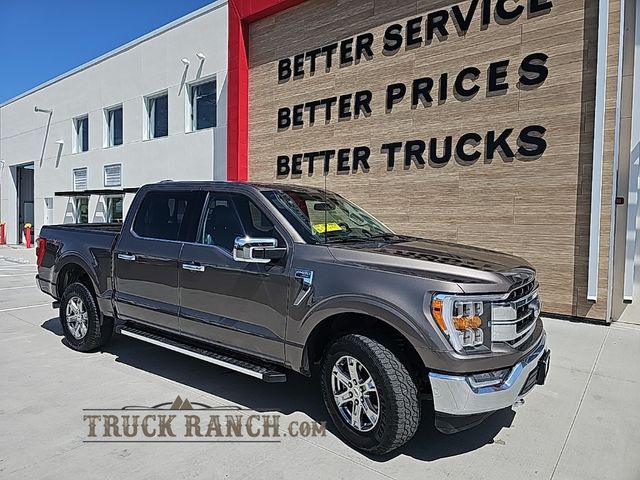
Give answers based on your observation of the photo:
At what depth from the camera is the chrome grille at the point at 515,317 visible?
3264 mm

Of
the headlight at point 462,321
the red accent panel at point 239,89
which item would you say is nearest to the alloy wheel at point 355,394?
the headlight at point 462,321

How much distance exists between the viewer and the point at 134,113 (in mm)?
17938

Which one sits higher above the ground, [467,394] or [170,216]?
[170,216]

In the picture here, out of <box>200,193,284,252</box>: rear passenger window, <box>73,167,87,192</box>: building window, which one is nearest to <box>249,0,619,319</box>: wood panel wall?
<box>200,193,284,252</box>: rear passenger window

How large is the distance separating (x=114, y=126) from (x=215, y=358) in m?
17.8

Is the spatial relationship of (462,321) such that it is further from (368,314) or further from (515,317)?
(368,314)

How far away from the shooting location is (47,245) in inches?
251

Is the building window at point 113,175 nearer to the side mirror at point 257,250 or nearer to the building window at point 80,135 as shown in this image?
the building window at point 80,135

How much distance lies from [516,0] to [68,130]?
19.9m

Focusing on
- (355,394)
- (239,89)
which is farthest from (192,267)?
(239,89)

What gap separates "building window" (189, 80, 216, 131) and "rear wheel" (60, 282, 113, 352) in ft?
32.1

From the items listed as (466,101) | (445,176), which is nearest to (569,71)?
(466,101)

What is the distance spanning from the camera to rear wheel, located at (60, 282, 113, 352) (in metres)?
5.72

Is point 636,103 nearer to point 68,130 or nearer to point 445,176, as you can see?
point 445,176
